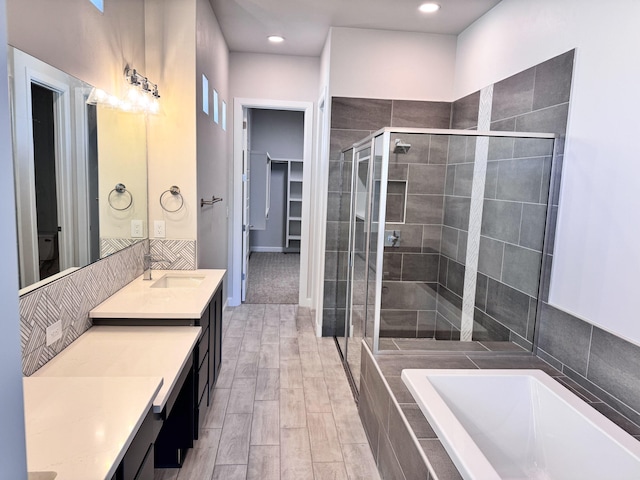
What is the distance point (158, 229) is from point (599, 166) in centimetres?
263

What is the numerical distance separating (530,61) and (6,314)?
9.42 ft

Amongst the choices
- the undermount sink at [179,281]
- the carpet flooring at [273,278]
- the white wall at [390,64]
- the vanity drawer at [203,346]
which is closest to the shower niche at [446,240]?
the white wall at [390,64]

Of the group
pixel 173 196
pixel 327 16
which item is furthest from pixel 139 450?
pixel 327 16

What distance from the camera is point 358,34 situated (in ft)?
12.0

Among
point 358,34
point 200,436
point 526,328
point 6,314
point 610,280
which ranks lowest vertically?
point 200,436

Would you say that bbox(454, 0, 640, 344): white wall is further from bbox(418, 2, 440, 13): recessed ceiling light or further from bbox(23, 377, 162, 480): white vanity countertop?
bbox(23, 377, 162, 480): white vanity countertop

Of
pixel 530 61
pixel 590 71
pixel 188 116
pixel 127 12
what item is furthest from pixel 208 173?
pixel 590 71

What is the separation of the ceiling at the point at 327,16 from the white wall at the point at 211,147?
198 mm

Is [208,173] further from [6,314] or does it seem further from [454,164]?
[6,314]

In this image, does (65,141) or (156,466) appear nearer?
(65,141)

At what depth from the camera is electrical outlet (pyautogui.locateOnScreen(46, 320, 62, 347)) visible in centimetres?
168

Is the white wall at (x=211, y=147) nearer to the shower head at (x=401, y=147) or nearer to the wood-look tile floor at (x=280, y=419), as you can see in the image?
the wood-look tile floor at (x=280, y=419)

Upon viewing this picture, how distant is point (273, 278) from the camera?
20.6 feet

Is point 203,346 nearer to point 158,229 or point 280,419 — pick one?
point 280,419
